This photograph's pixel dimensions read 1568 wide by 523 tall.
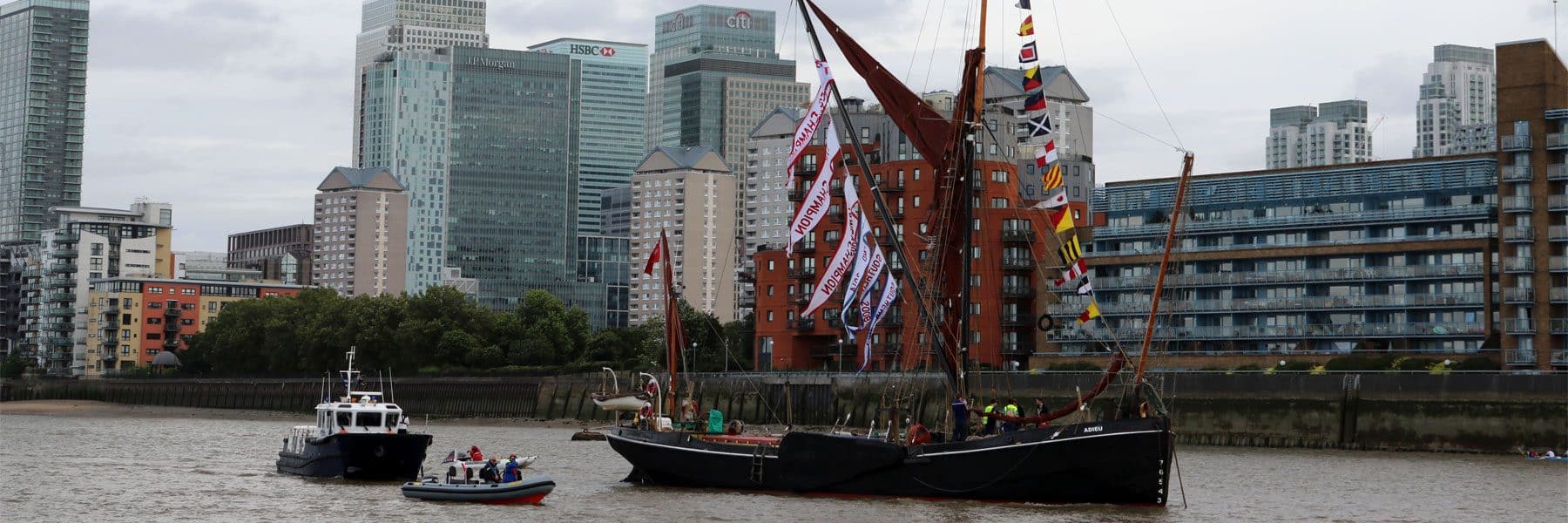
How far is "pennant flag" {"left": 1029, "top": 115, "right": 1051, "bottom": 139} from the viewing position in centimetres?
6456

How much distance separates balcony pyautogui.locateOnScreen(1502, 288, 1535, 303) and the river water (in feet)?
101

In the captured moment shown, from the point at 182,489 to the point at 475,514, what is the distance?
60.8 ft

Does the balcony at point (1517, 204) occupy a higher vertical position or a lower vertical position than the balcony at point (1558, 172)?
lower

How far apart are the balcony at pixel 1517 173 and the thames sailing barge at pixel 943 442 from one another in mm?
66085

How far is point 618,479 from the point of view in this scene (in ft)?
266

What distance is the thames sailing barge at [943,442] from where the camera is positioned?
62.9 m

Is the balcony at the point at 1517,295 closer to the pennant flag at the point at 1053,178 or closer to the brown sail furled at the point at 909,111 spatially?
the brown sail furled at the point at 909,111

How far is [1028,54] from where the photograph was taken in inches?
2608

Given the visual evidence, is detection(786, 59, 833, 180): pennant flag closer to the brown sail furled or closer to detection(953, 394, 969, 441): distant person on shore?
the brown sail furled

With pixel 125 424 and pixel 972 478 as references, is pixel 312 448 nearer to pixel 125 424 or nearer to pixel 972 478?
pixel 972 478

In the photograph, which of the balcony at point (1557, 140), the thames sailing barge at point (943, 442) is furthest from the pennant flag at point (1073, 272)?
the balcony at point (1557, 140)

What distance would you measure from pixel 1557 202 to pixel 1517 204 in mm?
2503

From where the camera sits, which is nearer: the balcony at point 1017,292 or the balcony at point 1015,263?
the balcony at point 1017,292

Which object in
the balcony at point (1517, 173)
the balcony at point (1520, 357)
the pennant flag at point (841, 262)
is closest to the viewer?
the pennant flag at point (841, 262)
